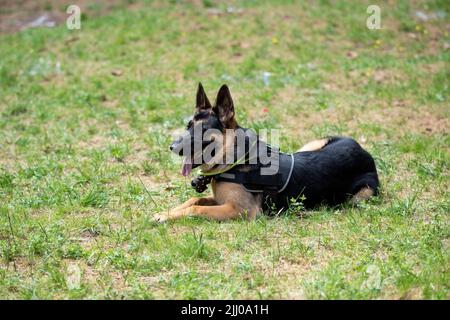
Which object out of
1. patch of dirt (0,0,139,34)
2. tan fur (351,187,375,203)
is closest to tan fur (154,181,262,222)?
tan fur (351,187,375,203)

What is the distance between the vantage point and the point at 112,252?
5199 millimetres

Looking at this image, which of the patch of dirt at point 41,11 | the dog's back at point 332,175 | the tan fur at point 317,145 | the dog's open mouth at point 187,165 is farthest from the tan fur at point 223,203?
the patch of dirt at point 41,11

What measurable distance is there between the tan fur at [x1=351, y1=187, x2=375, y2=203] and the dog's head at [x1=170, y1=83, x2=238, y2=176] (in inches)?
59.4

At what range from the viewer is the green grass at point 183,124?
4848 millimetres

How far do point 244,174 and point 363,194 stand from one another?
1.38 meters

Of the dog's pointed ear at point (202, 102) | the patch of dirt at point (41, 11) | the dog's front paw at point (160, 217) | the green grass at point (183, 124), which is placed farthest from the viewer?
the patch of dirt at point (41, 11)

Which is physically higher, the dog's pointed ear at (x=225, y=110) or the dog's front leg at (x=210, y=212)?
the dog's pointed ear at (x=225, y=110)

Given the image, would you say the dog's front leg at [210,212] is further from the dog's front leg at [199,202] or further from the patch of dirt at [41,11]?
the patch of dirt at [41,11]

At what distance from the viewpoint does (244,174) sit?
622cm

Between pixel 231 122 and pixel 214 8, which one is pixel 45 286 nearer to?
pixel 231 122

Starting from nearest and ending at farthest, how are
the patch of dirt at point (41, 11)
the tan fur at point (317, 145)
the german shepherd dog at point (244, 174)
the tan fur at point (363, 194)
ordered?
1. the german shepherd dog at point (244, 174)
2. the tan fur at point (363, 194)
3. the tan fur at point (317, 145)
4. the patch of dirt at point (41, 11)

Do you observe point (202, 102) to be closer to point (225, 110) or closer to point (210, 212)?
point (225, 110)

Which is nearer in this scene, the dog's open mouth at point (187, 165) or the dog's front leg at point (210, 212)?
the dog's front leg at point (210, 212)

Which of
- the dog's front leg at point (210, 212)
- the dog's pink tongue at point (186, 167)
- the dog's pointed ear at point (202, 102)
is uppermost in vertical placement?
the dog's pointed ear at point (202, 102)
